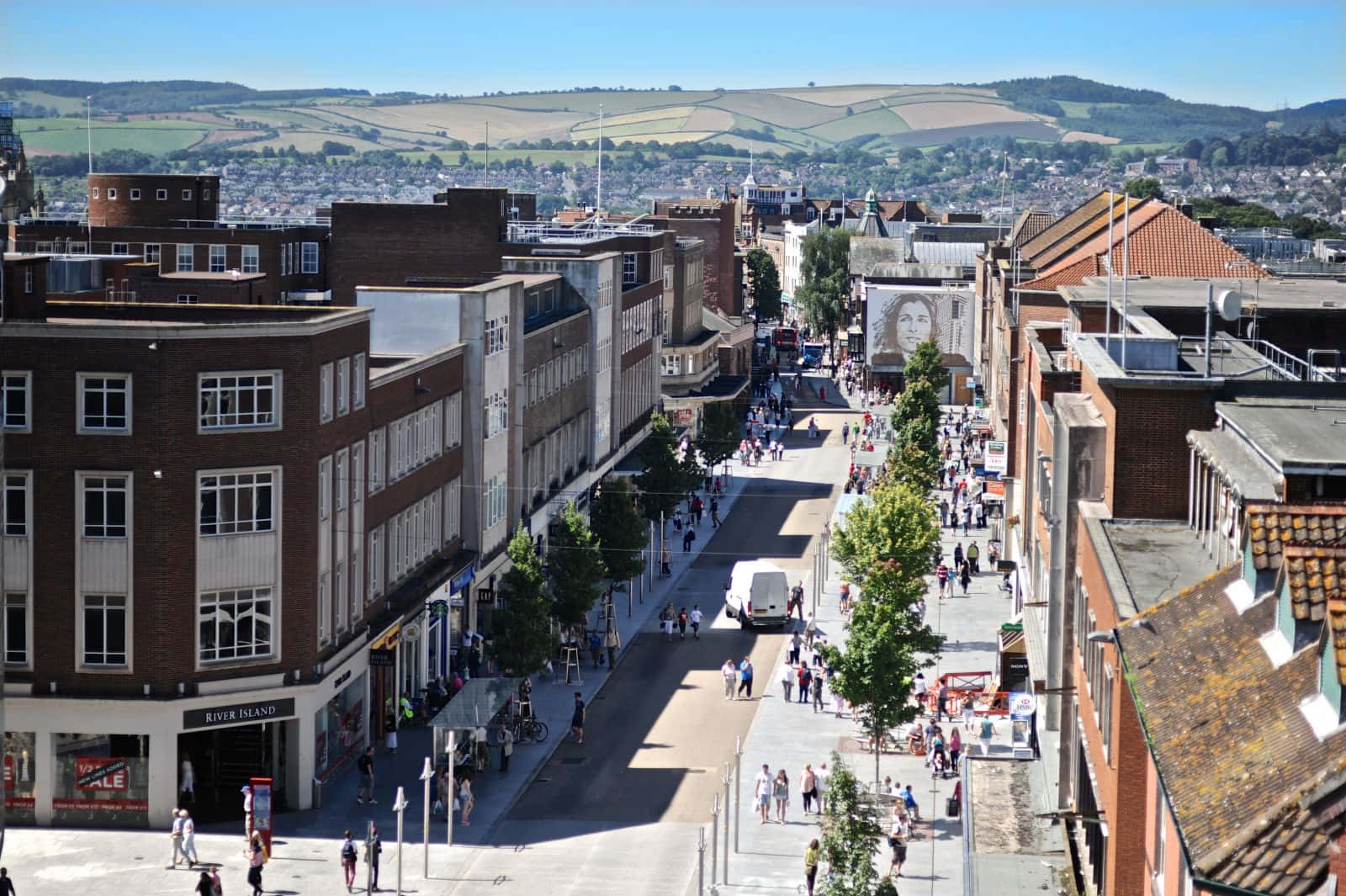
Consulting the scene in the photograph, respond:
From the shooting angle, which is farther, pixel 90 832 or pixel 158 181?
pixel 158 181

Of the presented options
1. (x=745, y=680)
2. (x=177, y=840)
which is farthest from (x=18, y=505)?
(x=745, y=680)

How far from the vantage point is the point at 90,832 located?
43219mm

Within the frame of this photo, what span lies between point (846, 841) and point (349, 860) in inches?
439

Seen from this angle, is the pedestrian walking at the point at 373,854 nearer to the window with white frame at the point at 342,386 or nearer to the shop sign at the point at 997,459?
the window with white frame at the point at 342,386

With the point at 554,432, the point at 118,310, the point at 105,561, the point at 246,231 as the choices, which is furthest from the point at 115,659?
the point at 246,231

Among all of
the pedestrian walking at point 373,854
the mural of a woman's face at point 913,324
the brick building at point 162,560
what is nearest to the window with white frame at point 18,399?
the brick building at point 162,560

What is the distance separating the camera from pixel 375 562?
51.5 m

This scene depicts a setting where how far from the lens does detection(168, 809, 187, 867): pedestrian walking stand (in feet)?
133

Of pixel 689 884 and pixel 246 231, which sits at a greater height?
pixel 246 231

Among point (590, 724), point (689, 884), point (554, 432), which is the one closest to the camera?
point (689, 884)

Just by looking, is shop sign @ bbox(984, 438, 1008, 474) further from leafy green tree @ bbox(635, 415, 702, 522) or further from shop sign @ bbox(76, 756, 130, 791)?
shop sign @ bbox(76, 756, 130, 791)

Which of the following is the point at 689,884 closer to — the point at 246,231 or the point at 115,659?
the point at 115,659

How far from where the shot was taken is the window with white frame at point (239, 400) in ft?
144

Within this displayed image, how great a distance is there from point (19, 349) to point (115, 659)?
278 inches
